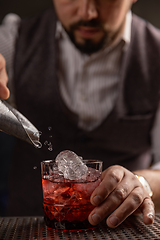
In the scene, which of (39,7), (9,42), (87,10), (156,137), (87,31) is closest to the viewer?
(87,10)

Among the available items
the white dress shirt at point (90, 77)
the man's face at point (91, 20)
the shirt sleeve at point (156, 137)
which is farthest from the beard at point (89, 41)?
the shirt sleeve at point (156, 137)

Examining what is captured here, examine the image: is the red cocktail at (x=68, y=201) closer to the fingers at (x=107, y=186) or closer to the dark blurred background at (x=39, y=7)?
the fingers at (x=107, y=186)

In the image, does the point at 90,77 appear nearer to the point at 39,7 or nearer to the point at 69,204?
the point at 39,7

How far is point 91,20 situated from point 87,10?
→ 72mm

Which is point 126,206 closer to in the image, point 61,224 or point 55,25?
point 61,224

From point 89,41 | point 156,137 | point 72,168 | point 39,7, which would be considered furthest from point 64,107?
point 39,7

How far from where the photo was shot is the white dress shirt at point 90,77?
2.13m

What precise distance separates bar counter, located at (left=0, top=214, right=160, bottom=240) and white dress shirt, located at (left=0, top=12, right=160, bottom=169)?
122cm

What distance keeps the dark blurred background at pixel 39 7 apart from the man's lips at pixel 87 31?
135cm

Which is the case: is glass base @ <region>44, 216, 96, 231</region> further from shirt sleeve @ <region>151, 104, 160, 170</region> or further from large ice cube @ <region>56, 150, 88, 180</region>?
shirt sleeve @ <region>151, 104, 160, 170</region>

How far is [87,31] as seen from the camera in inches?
76.4

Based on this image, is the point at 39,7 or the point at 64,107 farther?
the point at 39,7

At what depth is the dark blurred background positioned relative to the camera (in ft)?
9.97

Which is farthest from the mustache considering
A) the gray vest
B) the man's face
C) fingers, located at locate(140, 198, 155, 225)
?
fingers, located at locate(140, 198, 155, 225)
